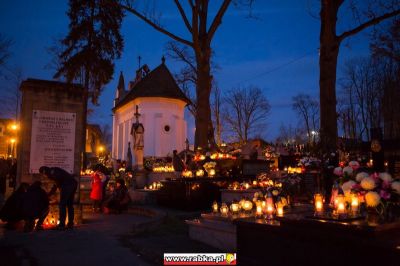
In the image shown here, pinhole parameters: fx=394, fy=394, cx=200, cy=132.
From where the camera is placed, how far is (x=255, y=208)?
8.47 m

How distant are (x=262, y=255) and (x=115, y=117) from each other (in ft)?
180

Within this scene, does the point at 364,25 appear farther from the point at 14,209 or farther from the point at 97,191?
the point at 14,209

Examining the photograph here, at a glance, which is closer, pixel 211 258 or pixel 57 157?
pixel 211 258

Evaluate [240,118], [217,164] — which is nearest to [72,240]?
[217,164]

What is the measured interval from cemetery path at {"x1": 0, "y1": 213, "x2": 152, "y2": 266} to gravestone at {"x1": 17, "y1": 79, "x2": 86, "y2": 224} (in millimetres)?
1712

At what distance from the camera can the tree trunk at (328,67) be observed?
14992 millimetres

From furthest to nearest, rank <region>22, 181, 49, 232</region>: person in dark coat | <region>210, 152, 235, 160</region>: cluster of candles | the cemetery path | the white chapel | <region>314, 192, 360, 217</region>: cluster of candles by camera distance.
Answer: the white chapel, <region>210, 152, 235, 160</region>: cluster of candles, <region>22, 181, 49, 232</region>: person in dark coat, the cemetery path, <region>314, 192, 360, 217</region>: cluster of candles

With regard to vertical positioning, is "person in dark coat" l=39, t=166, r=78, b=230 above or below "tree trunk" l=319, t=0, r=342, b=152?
below

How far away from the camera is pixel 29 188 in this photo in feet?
33.6

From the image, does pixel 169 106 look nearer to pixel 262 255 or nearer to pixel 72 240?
pixel 72 240

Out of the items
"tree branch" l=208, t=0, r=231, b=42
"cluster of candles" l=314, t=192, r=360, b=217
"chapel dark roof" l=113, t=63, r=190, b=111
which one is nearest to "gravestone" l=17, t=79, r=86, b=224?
"cluster of candles" l=314, t=192, r=360, b=217

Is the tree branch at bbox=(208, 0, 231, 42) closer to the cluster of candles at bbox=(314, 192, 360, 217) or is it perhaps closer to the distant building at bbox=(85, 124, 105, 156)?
the cluster of candles at bbox=(314, 192, 360, 217)

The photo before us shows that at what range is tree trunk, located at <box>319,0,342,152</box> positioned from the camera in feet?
49.2

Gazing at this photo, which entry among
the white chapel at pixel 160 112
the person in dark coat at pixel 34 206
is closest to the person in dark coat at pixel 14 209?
the person in dark coat at pixel 34 206
